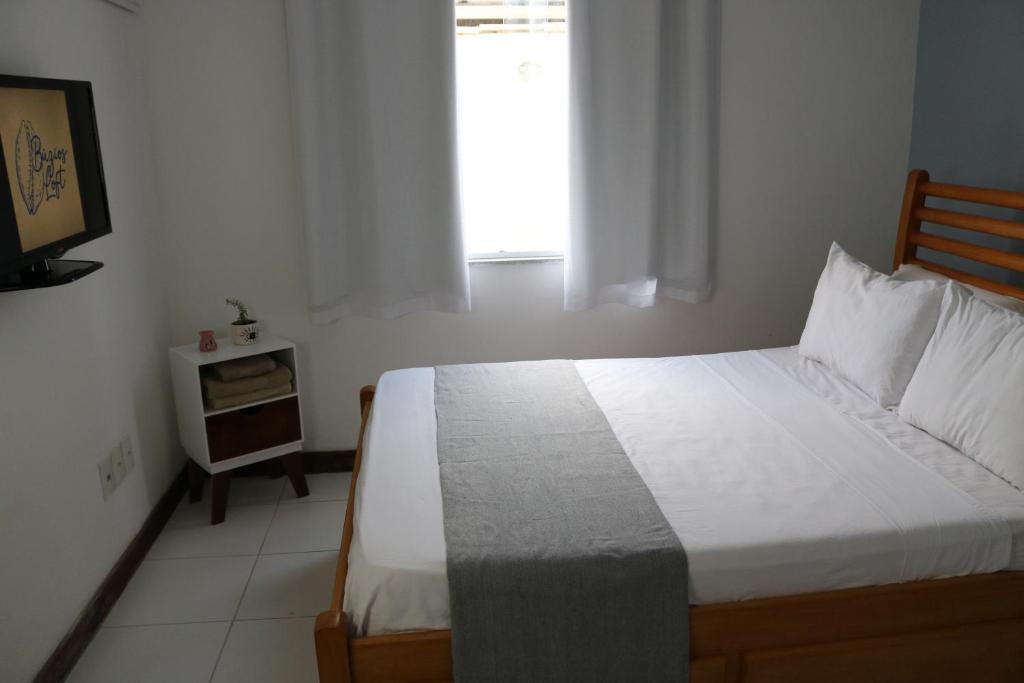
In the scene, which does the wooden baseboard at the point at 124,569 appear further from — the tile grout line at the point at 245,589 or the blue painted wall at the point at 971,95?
the blue painted wall at the point at 971,95

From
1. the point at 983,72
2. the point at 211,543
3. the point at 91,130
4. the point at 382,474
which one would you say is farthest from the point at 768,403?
the point at 91,130

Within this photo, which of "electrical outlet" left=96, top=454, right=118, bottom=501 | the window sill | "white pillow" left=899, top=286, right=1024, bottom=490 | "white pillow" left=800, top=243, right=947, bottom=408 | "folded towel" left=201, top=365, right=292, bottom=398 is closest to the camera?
"white pillow" left=899, top=286, right=1024, bottom=490

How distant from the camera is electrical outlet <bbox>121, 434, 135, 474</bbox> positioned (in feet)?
9.73

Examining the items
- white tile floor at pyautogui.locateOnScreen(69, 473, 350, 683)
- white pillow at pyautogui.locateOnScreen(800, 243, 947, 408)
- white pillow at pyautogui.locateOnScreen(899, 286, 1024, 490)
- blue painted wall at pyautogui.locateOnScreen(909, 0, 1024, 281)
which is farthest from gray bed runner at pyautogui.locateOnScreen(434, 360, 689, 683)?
blue painted wall at pyautogui.locateOnScreen(909, 0, 1024, 281)

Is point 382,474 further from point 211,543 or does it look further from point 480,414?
point 211,543

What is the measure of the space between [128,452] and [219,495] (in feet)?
1.35

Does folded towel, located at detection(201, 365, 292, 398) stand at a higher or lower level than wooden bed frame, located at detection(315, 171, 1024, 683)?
higher

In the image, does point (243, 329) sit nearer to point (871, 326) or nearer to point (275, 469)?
point (275, 469)

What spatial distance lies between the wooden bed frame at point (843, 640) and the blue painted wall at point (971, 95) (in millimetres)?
1552

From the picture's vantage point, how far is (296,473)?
3.49 m

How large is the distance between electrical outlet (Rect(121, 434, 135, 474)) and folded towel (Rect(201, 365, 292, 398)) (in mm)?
322

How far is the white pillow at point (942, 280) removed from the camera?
266cm

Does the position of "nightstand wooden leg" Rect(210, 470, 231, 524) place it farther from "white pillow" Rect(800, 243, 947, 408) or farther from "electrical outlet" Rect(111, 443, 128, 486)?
"white pillow" Rect(800, 243, 947, 408)

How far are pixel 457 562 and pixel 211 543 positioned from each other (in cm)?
163
